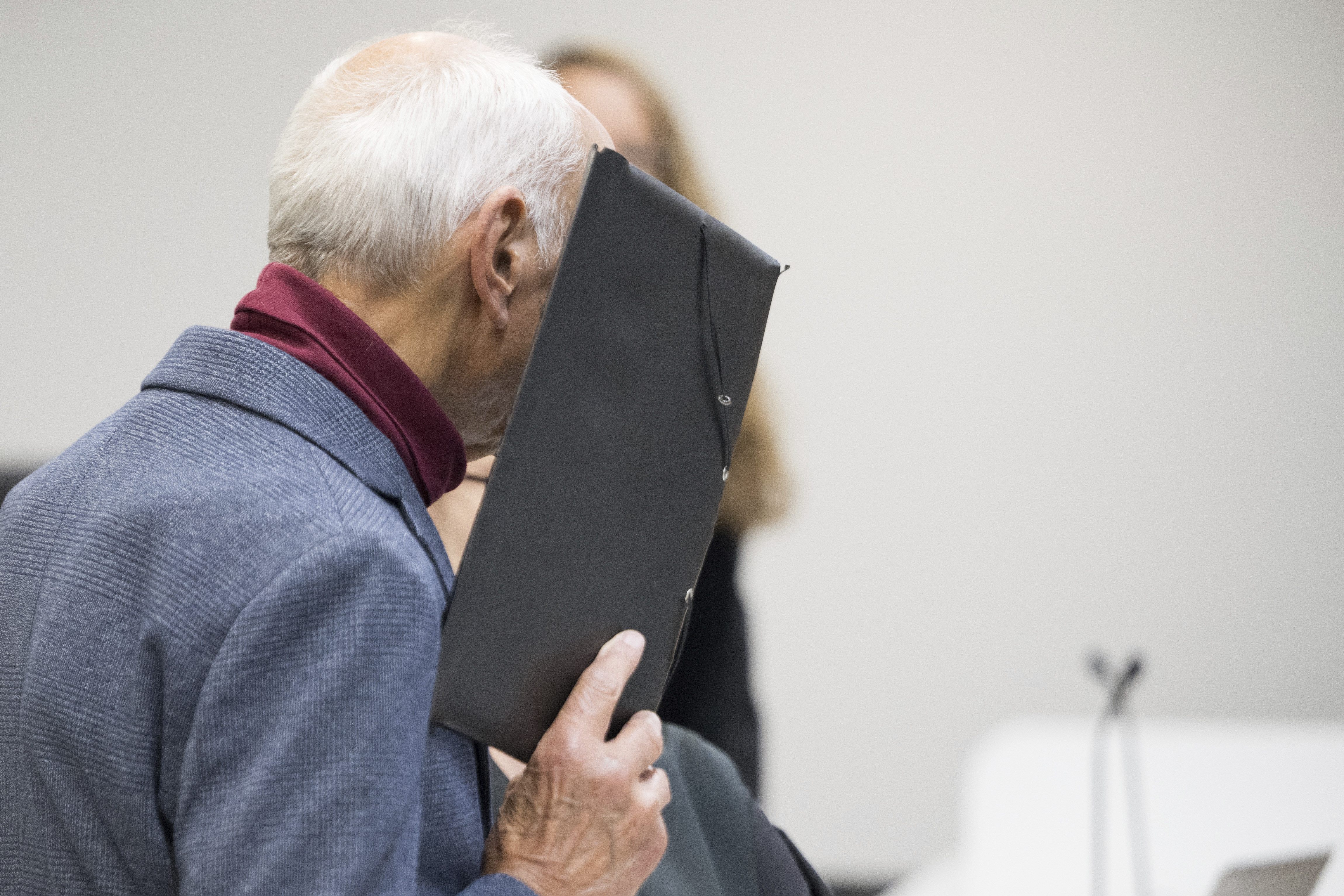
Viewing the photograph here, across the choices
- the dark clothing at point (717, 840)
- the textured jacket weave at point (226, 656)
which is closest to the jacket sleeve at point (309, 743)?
the textured jacket weave at point (226, 656)

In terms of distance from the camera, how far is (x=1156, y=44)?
2281mm

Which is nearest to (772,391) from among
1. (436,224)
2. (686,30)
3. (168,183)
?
(686,30)

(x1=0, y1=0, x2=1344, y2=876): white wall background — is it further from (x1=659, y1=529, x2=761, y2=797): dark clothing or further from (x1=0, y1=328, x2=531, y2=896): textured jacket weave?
(x1=0, y1=328, x2=531, y2=896): textured jacket weave

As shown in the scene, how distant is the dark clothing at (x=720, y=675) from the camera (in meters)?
1.90

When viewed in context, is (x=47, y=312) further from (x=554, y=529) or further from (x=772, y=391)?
(x=554, y=529)

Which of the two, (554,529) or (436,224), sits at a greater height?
(436,224)

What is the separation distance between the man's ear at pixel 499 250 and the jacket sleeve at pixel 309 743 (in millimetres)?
209

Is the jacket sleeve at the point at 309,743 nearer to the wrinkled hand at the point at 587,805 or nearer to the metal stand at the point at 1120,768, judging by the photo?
the wrinkled hand at the point at 587,805

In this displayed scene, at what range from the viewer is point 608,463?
66 centimetres

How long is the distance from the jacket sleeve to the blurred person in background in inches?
41.0


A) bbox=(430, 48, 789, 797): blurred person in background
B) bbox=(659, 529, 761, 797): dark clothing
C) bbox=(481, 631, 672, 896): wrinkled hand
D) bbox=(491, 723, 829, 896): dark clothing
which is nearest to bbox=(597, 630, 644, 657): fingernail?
bbox=(481, 631, 672, 896): wrinkled hand

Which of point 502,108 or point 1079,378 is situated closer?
point 502,108

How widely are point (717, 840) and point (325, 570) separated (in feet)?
2.15

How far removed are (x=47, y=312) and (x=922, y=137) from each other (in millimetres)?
1818
